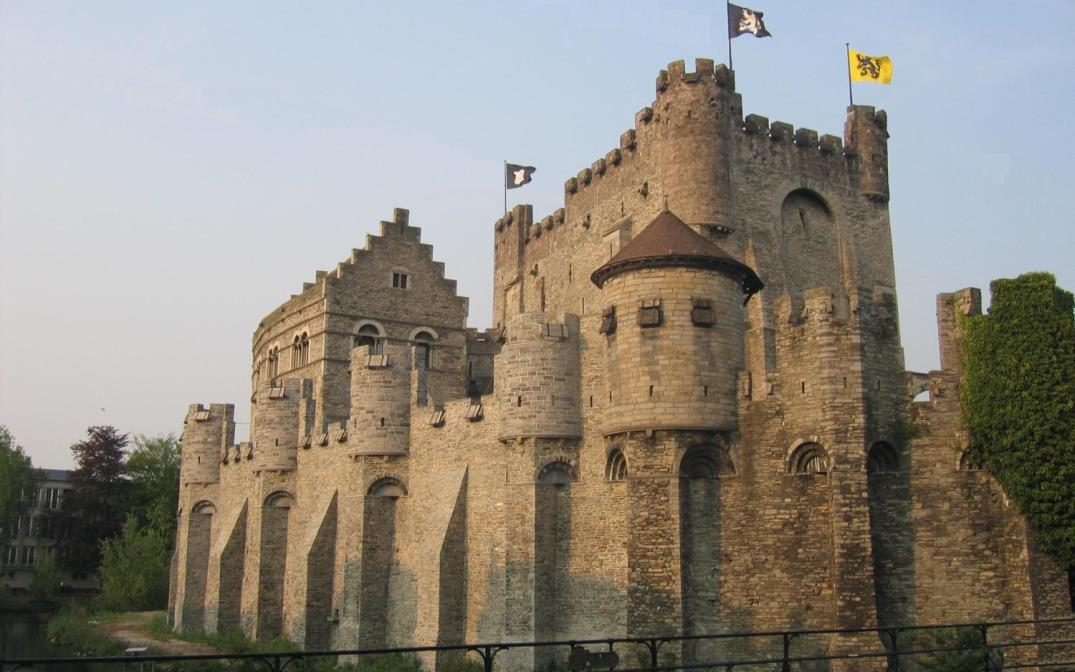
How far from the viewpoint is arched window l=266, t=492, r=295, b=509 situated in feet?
124

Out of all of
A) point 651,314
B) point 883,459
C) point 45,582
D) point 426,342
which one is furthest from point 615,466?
point 45,582

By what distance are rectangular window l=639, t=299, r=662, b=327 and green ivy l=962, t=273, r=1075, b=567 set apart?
6.54 metres

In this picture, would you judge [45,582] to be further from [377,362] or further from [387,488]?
[377,362]

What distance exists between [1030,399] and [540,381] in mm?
→ 11396

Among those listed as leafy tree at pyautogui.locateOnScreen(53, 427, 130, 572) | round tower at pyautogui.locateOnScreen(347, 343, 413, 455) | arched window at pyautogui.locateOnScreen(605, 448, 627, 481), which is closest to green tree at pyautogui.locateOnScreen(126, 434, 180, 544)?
leafy tree at pyautogui.locateOnScreen(53, 427, 130, 572)

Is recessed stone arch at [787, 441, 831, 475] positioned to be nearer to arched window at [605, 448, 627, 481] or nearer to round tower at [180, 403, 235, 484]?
arched window at [605, 448, 627, 481]

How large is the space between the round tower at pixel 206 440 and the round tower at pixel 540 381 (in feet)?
73.3

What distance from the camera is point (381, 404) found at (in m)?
32.2

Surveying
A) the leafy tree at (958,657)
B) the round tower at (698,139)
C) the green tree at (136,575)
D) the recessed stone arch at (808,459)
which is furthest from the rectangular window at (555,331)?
the green tree at (136,575)

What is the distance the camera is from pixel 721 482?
75.9 ft

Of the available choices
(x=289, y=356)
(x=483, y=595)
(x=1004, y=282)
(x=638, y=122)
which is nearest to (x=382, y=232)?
(x=289, y=356)

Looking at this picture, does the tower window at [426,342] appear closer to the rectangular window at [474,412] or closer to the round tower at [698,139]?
the rectangular window at [474,412]

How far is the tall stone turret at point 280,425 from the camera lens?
38094 mm

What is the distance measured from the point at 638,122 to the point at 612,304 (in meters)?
11.2
